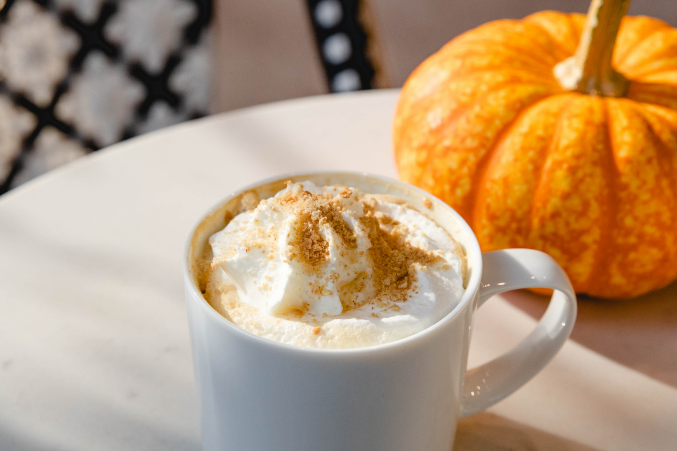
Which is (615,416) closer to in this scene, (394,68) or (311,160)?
(311,160)

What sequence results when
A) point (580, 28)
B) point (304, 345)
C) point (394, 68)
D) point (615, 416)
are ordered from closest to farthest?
point (304, 345) → point (615, 416) → point (580, 28) → point (394, 68)

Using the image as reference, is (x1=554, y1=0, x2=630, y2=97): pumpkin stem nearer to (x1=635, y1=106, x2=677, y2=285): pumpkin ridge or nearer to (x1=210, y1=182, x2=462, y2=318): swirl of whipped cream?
(x1=635, y1=106, x2=677, y2=285): pumpkin ridge

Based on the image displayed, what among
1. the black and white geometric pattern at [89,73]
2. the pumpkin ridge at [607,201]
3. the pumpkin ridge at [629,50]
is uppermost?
the pumpkin ridge at [629,50]

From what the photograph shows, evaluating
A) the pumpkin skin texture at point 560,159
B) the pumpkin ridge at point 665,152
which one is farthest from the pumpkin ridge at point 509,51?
the pumpkin ridge at point 665,152

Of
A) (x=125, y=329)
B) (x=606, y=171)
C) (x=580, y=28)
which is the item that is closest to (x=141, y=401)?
(x=125, y=329)

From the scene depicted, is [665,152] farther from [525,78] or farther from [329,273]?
[329,273]

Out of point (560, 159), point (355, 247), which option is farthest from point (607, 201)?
point (355, 247)

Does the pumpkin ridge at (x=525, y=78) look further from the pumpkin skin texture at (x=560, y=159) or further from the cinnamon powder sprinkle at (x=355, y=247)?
the cinnamon powder sprinkle at (x=355, y=247)
